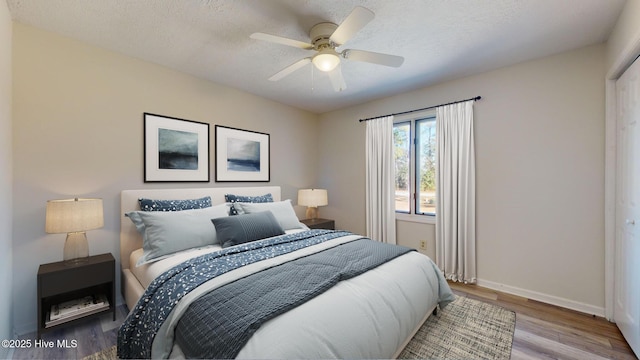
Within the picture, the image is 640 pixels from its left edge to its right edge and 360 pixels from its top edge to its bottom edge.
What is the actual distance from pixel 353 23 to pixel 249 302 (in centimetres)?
175

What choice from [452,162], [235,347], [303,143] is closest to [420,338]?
[235,347]

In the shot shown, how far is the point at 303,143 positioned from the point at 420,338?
324 cm

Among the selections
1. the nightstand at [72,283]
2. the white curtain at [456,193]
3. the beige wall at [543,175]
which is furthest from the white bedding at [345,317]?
the beige wall at [543,175]

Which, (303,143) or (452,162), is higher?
(303,143)

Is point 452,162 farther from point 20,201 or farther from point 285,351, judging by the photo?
point 20,201

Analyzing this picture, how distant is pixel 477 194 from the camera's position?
9.89 feet

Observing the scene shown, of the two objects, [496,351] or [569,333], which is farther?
[569,333]

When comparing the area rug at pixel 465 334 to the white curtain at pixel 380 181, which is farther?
the white curtain at pixel 380 181

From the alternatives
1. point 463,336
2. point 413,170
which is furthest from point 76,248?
point 413,170

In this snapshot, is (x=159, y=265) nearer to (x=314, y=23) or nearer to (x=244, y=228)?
(x=244, y=228)

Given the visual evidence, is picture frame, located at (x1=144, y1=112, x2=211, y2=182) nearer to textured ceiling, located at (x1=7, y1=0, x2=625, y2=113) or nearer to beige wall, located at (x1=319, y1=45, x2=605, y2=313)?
textured ceiling, located at (x1=7, y1=0, x2=625, y2=113)

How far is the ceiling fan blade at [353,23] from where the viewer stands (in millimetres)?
1545

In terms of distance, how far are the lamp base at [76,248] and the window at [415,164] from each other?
350 centimetres

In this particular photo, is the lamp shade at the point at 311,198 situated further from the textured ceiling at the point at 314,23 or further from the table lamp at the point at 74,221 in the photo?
the table lamp at the point at 74,221
